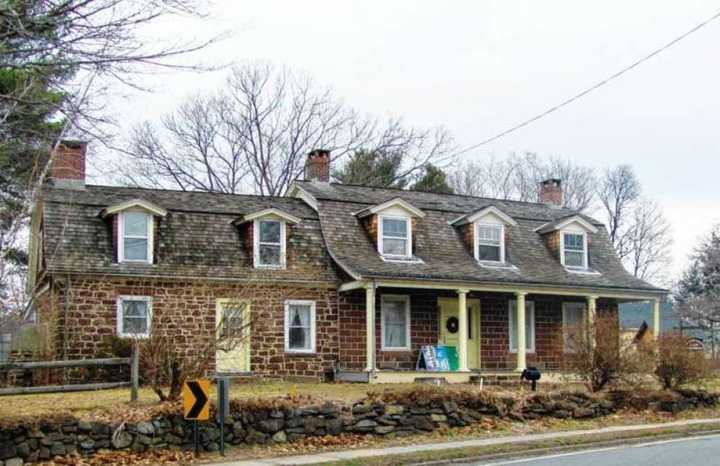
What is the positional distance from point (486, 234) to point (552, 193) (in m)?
7.26

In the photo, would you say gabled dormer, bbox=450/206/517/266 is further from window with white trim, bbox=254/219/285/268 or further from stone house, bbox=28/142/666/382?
window with white trim, bbox=254/219/285/268

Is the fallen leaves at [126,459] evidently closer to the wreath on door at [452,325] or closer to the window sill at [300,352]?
the window sill at [300,352]

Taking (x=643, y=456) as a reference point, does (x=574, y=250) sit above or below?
above

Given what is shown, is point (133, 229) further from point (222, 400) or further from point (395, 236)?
point (222, 400)

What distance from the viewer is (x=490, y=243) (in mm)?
31125

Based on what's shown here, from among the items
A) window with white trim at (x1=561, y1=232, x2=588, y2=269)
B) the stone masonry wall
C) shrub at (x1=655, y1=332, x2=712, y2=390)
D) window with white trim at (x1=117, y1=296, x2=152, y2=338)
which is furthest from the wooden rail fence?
window with white trim at (x1=561, y1=232, x2=588, y2=269)

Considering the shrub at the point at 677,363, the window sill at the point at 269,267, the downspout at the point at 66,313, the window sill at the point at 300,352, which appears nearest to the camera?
the shrub at the point at 677,363

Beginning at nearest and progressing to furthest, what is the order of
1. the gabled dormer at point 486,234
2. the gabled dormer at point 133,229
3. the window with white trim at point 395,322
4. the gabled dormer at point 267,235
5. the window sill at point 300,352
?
the gabled dormer at point 133,229 < the window sill at point 300,352 < the gabled dormer at point 267,235 < the window with white trim at point 395,322 < the gabled dormer at point 486,234

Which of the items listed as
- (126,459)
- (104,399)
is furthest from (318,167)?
(126,459)

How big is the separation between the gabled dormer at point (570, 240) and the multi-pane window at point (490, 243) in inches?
94.7

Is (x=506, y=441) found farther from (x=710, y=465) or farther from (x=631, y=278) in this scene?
(x=631, y=278)

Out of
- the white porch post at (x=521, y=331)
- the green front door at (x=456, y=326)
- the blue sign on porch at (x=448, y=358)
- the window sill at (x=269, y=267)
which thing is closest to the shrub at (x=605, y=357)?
the white porch post at (x=521, y=331)

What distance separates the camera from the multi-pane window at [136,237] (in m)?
26.3

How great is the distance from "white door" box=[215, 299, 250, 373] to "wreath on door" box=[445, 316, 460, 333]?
6.46 meters
